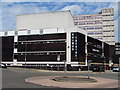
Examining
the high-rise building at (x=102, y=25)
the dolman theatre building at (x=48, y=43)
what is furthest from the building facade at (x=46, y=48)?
the high-rise building at (x=102, y=25)

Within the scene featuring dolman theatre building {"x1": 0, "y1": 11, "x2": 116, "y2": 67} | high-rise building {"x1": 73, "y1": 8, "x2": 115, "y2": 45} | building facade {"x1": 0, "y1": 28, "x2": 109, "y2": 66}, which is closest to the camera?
building facade {"x1": 0, "y1": 28, "x2": 109, "y2": 66}

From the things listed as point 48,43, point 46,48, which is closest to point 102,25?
point 48,43

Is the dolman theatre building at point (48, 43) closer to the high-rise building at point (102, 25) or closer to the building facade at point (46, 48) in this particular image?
the building facade at point (46, 48)

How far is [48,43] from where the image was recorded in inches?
3278

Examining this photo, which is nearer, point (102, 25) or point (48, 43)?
point (48, 43)

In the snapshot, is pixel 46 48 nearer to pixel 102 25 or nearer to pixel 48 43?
pixel 48 43

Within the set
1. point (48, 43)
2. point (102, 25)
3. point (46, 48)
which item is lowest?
point (46, 48)

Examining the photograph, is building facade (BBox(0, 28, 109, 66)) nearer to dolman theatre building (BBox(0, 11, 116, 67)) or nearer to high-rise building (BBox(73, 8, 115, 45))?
dolman theatre building (BBox(0, 11, 116, 67))

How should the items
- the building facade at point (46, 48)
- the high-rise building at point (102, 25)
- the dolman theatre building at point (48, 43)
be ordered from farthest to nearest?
the high-rise building at point (102, 25)
the dolman theatre building at point (48, 43)
the building facade at point (46, 48)

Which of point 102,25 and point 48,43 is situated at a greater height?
point 102,25

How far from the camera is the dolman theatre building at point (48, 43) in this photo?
81125mm

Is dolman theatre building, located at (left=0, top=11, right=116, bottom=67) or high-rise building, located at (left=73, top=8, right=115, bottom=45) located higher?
high-rise building, located at (left=73, top=8, right=115, bottom=45)

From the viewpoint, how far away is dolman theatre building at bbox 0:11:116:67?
81.1 m

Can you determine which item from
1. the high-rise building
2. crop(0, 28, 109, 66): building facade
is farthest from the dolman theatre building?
the high-rise building
